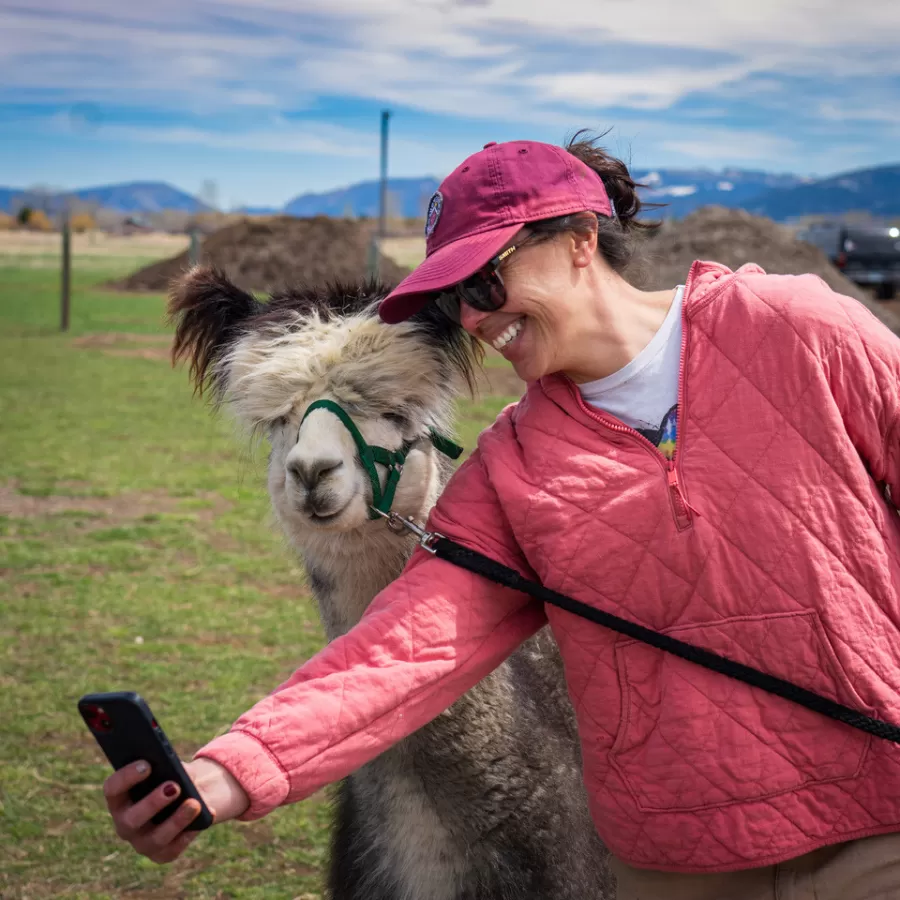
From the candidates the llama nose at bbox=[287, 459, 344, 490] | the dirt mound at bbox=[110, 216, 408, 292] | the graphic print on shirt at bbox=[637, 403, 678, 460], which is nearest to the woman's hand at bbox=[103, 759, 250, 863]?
the llama nose at bbox=[287, 459, 344, 490]

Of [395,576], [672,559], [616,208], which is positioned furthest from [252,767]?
[616,208]

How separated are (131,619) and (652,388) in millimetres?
4535

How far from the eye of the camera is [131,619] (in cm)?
582

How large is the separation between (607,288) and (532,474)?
36cm

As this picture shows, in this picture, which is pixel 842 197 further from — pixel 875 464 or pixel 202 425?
pixel 875 464

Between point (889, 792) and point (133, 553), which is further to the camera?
point (133, 553)

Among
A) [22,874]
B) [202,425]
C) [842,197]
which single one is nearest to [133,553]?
[22,874]

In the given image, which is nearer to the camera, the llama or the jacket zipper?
the jacket zipper

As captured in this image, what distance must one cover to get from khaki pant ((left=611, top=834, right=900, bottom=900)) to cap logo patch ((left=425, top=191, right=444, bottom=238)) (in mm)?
1185

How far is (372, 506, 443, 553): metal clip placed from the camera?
192 centimetres

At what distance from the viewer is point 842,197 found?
86.6 m

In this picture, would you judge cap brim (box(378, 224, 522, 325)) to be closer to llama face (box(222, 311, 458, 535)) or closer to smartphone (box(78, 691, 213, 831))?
llama face (box(222, 311, 458, 535))

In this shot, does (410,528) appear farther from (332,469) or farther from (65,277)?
(65,277)

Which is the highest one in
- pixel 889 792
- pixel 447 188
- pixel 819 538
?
pixel 447 188
